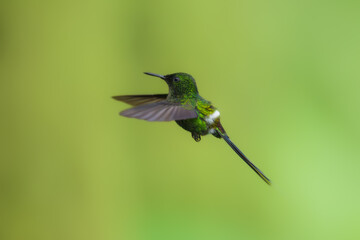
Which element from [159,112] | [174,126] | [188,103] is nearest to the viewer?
[159,112]

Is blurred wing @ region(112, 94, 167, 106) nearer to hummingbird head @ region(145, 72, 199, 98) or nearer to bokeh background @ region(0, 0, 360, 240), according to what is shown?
hummingbird head @ region(145, 72, 199, 98)

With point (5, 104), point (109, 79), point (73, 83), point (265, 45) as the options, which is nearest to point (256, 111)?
point (265, 45)

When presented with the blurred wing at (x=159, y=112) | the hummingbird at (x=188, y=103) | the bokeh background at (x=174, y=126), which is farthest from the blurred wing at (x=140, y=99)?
the bokeh background at (x=174, y=126)

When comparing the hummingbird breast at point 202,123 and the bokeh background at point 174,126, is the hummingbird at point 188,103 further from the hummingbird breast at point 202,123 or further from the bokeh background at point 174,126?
the bokeh background at point 174,126

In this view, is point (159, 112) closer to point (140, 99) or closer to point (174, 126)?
point (140, 99)

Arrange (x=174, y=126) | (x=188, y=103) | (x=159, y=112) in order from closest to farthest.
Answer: (x=159, y=112) → (x=188, y=103) → (x=174, y=126)

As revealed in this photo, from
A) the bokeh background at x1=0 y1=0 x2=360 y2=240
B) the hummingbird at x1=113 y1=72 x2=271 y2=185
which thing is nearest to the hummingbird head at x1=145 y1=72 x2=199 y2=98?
the hummingbird at x1=113 y1=72 x2=271 y2=185

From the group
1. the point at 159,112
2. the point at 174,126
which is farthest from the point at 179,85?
the point at 174,126
